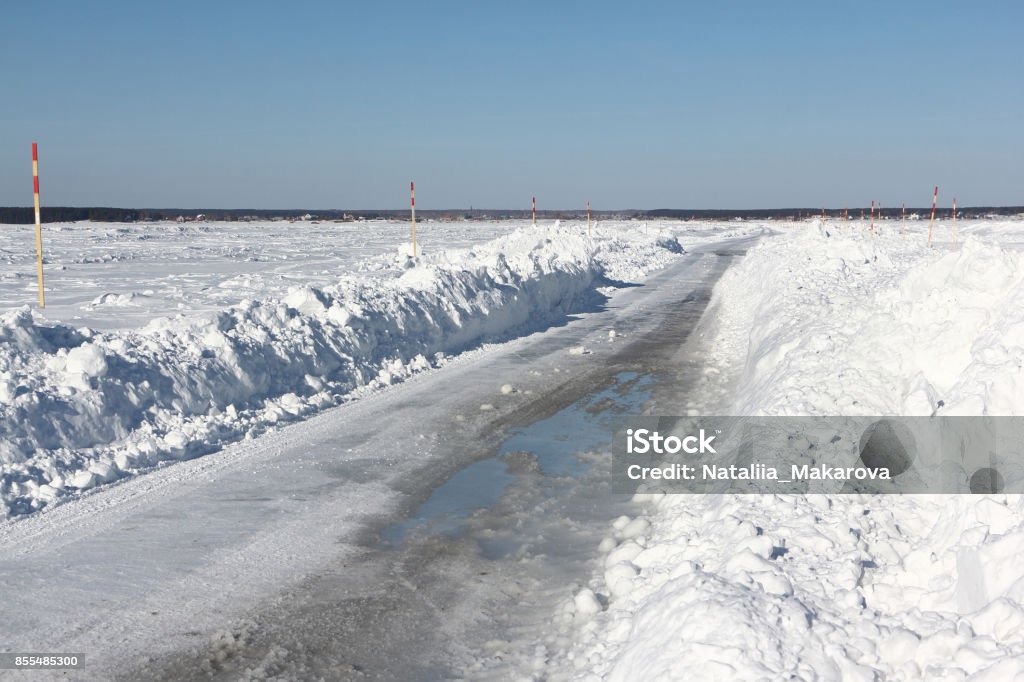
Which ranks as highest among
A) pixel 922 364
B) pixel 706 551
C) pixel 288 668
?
pixel 922 364

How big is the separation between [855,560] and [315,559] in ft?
11.3

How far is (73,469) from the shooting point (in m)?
7.23

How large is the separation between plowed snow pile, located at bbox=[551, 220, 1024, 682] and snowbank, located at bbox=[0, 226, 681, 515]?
181 inches

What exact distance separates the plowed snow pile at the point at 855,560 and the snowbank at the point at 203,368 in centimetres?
459

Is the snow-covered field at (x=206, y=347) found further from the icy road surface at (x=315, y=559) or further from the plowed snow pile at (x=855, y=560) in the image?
the plowed snow pile at (x=855, y=560)

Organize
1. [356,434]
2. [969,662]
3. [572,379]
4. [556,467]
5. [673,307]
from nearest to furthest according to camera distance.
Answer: [969,662] → [556,467] → [356,434] → [572,379] → [673,307]

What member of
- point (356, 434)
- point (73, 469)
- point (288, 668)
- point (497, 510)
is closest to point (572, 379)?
point (356, 434)

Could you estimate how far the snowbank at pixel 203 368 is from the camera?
7.39 metres

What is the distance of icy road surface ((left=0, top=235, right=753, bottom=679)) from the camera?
4.59 metres

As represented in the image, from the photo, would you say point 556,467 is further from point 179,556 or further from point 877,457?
point 179,556

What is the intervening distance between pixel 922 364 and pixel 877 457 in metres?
1.24

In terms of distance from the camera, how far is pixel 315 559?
18.8ft

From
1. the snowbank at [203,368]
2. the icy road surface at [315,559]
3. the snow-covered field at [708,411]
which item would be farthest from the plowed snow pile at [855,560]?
the snowbank at [203,368]

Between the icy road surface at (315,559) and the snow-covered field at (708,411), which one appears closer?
the snow-covered field at (708,411)
